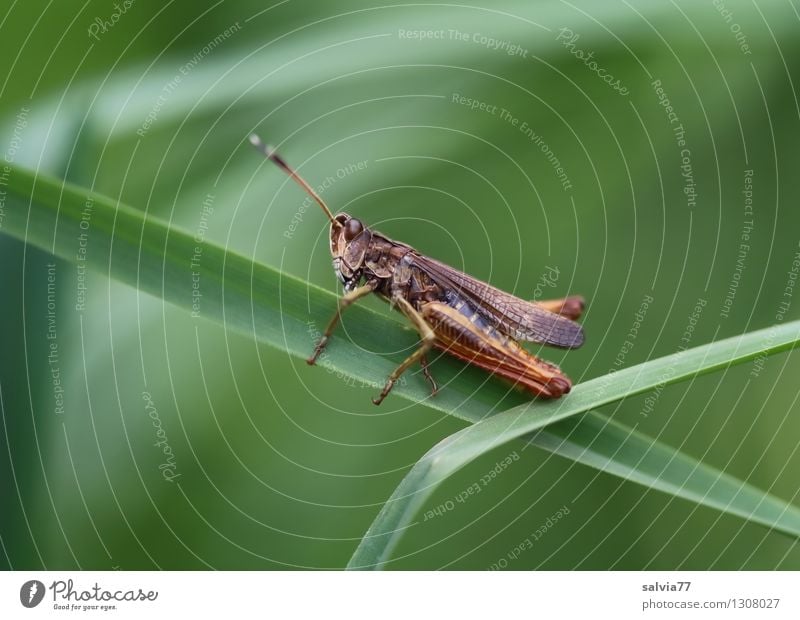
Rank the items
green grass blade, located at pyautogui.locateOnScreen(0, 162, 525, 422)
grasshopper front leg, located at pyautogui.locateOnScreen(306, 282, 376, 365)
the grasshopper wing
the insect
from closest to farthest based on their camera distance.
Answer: green grass blade, located at pyautogui.locateOnScreen(0, 162, 525, 422)
grasshopper front leg, located at pyautogui.locateOnScreen(306, 282, 376, 365)
the insect
the grasshopper wing

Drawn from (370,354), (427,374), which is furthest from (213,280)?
(427,374)

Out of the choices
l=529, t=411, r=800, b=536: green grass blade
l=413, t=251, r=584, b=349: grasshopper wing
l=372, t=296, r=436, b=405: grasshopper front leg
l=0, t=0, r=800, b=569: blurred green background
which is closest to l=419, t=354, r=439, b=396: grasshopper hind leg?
l=372, t=296, r=436, b=405: grasshopper front leg

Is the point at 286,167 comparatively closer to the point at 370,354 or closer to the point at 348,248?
the point at 348,248

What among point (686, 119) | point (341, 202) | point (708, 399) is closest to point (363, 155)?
point (341, 202)

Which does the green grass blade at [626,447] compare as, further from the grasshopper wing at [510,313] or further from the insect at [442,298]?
the grasshopper wing at [510,313]

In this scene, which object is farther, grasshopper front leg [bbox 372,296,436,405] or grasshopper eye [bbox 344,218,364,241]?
grasshopper eye [bbox 344,218,364,241]

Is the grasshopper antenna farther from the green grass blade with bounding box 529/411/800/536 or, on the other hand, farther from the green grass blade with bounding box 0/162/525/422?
the green grass blade with bounding box 529/411/800/536
